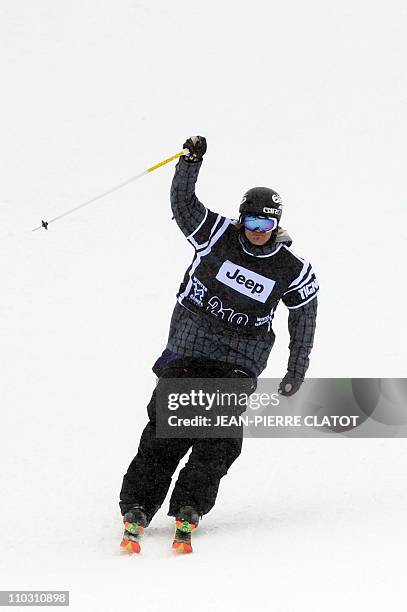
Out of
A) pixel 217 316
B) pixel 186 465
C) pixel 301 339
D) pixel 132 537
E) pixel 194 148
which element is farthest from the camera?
pixel 301 339

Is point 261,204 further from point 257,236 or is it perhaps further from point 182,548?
point 182,548

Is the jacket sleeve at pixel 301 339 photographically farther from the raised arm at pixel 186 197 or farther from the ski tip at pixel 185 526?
the ski tip at pixel 185 526

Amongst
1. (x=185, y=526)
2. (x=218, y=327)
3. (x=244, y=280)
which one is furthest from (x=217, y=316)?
(x=185, y=526)

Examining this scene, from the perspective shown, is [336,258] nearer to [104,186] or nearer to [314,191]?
[314,191]

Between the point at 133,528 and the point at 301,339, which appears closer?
the point at 133,528

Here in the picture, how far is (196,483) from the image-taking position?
4.77 m

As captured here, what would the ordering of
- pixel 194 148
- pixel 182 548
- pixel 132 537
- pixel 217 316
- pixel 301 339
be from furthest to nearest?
pixel 301 339 < pixel 217 316 < pixel 194 148 < pixel 132 537 < pixel 182 548

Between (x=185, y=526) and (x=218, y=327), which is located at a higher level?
(x=218, y=327)

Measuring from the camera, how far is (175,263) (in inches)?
407

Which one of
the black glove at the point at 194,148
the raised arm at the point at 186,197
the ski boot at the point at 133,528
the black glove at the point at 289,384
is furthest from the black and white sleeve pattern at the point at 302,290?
the ski boot at the point at 133,528

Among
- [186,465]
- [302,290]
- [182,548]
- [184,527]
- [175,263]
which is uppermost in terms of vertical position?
[175,263]

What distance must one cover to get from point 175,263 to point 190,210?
540cm

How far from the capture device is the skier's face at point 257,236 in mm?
4902

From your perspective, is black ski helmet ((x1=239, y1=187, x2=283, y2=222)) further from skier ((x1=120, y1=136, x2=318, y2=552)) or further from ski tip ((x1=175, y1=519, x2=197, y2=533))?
ski tip ((x1=175, y1=519, x2=197, y2=533))
